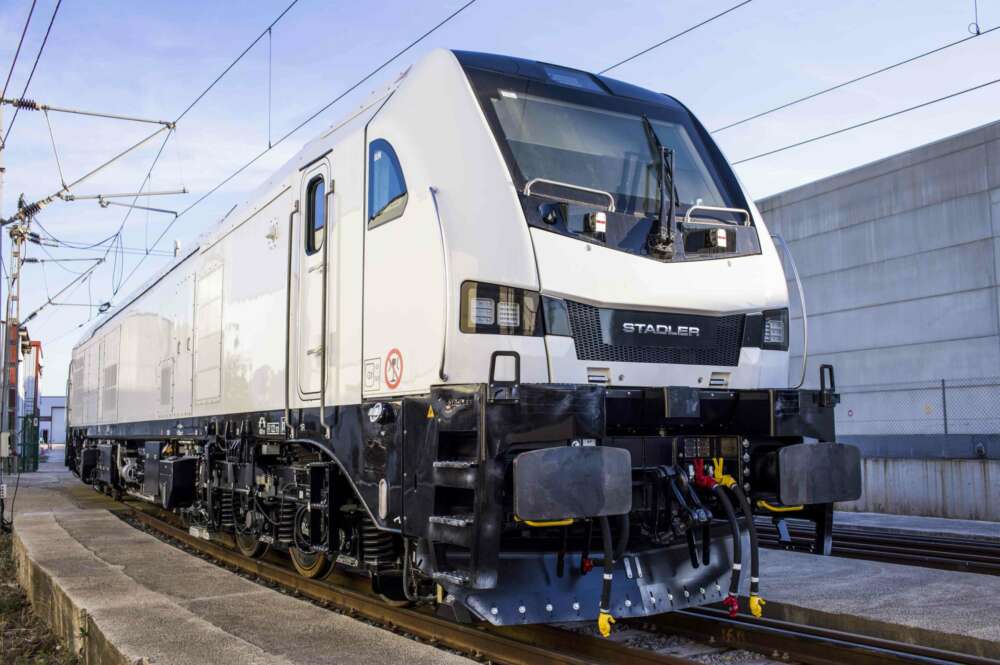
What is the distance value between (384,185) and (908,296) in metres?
18.1

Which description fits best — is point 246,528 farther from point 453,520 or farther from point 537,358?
point 537,358

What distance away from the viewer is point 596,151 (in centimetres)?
621

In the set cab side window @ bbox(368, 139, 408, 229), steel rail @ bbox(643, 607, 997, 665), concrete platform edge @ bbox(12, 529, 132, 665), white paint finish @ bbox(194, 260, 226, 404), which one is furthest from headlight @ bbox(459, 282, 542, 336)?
white paint finish @ bbox(194, 260, 226, 404)

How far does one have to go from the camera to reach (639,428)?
5.75 meters

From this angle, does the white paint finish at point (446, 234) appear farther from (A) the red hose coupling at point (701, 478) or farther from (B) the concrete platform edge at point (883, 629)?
(B) the concrete platform edge at point (883, 629)

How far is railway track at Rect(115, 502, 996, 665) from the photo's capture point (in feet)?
17.9

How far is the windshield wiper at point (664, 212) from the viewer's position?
19.4 feet

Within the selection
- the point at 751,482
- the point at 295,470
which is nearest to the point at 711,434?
the point at 751,482

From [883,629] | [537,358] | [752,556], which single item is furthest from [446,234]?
[883,629]

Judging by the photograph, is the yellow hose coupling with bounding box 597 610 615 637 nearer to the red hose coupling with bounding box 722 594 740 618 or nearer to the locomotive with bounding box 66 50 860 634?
the locomotive with bounding box 66 50 860 634

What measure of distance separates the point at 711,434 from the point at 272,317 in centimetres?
392

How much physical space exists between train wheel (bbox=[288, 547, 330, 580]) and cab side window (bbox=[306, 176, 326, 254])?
8.51 feet

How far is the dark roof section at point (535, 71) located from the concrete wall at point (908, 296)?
454 inches

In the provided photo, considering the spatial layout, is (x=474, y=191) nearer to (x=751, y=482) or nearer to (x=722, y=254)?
(x=722, y=254)
